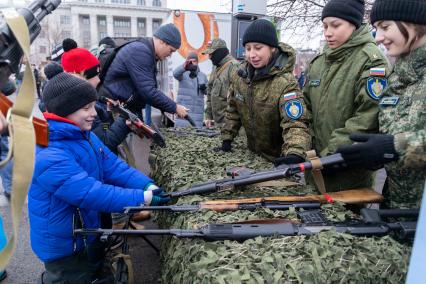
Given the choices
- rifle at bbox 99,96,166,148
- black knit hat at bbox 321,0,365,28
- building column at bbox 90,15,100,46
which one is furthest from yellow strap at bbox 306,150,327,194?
building column at bbox 90,15,100,46

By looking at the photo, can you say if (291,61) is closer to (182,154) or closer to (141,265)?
(182,154)

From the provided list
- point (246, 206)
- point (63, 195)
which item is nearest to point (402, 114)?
point (246, 206)

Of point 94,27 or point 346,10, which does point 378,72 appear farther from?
point 94,27

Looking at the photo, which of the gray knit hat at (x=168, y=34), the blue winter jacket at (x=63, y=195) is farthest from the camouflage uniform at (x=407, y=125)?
the gray knit hat at (x=168, y=34)

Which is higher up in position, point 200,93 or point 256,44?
point 256,44

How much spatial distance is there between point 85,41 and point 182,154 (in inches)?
2887

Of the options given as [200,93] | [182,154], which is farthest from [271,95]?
[200,93]

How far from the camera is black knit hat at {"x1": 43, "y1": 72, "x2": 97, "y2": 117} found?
2088 mm

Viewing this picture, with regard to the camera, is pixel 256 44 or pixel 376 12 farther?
pixel 256 44

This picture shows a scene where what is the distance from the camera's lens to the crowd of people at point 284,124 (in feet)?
5.77

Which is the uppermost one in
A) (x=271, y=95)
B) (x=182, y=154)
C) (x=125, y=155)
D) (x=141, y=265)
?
(x=271, y=95)

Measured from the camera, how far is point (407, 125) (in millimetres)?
1735

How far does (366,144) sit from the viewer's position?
65.5 inches

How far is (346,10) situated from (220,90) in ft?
9.82
